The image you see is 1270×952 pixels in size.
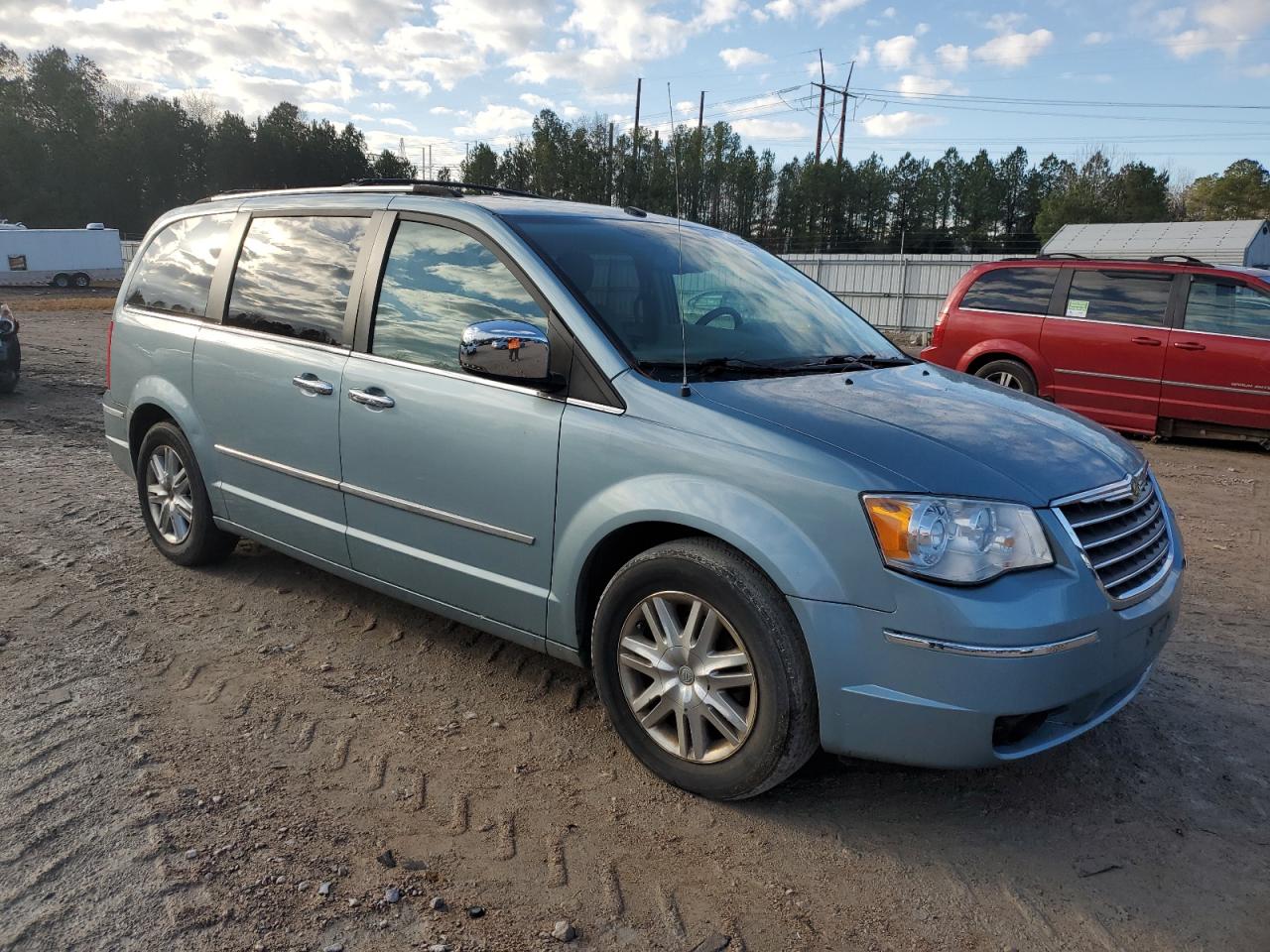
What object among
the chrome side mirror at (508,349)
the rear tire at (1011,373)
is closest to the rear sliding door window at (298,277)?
the chrome side mirror at (508,349)

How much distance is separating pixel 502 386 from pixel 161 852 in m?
1.74

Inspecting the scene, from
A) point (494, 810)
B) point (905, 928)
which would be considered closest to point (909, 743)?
point (905, 928)

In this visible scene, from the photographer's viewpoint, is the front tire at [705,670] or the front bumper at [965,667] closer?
the front bumper at [965,667]

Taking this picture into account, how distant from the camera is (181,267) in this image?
506 centimetres

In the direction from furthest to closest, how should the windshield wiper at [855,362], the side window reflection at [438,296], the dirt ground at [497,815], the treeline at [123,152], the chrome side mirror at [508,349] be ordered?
1. the treeline at [123,152]
2. the windshield wiper at [855,362]
3. the side window reflection at [438,296]
4. the chrome side mirror at [508,349]
5. the dirt ground at [497,815]

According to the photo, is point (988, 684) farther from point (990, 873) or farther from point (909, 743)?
point (990, 873)

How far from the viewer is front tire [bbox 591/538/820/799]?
2826 mm

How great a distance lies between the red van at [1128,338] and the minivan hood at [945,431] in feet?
21.5

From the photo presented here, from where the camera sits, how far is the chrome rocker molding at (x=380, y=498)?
3461 millimetres

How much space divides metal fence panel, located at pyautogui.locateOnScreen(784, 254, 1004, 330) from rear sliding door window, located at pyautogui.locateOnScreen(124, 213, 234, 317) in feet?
62.4

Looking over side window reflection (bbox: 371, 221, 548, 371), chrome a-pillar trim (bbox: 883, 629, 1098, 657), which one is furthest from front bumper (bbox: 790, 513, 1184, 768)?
side window reflection (bbox: 371, 221, 548, 371)

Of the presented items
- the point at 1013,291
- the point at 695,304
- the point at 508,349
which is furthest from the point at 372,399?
the point at 1013,291

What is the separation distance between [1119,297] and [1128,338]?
0.49 metres

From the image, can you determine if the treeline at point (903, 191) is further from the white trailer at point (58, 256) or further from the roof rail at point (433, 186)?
the roof rail at point (433, 186)
